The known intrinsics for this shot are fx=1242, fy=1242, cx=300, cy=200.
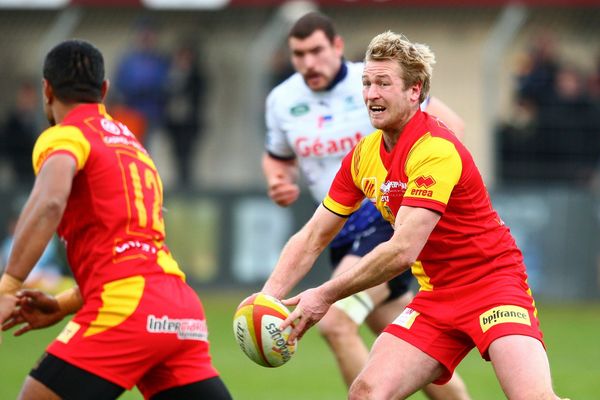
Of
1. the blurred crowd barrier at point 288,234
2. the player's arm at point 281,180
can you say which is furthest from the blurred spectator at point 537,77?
the player's arm at point 281,180

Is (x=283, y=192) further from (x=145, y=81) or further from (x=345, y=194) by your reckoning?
(x=145, y=81)

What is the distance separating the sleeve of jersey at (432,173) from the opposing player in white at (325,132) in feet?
6.70

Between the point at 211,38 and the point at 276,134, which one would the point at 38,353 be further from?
the point at 211,38

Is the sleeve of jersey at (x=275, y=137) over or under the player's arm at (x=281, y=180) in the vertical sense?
over

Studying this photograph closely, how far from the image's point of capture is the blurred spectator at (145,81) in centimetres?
1689

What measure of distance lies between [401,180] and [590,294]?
35.2ft

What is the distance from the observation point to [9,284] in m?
5.68

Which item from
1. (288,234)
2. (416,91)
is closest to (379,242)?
(416,91)

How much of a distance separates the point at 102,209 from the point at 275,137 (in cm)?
333

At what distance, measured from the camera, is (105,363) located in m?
5.72

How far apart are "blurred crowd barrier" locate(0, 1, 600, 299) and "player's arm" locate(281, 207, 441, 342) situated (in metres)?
10.3

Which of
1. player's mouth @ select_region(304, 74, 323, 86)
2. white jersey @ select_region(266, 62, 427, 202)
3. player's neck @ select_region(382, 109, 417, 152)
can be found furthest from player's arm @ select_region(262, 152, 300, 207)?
player's neck @ select_region(382, 109, 417, 152)

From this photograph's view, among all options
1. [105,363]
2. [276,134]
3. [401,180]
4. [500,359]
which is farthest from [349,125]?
[105,363]

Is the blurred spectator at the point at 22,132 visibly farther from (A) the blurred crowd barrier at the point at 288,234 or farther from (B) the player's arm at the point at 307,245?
(B) the player's arm at the point at 307,245
